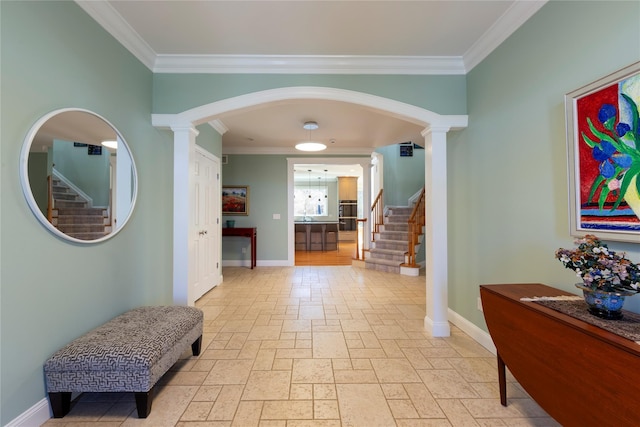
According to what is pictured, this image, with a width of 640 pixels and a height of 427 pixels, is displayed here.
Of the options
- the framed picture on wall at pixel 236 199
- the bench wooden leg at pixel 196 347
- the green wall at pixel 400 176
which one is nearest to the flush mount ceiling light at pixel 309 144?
the framed picture on wall at pixel 236 199

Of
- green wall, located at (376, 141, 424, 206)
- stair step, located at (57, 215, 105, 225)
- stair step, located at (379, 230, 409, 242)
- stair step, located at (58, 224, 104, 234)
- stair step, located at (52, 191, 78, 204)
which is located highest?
green wall, located at (376, 141, 424, 206)

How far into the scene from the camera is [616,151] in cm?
132

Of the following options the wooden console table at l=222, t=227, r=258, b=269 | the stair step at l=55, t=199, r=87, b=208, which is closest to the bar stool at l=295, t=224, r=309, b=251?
the wooden console table at l=222, t=227, r=258, b=269

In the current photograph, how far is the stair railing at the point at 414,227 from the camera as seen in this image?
542 cm

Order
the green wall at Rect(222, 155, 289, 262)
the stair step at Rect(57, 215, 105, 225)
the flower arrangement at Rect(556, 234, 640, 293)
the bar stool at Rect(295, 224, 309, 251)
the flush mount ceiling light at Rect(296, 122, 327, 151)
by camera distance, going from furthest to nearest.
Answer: the bar stool at Rect(295, 224, 309, 251), the green wall at Rect(222, 155, 289, 262), the flush mount ceiling light at Rect(296, 122, 327, 151), the stair step at Rect(57, 215, 105, 225), the flower arrangement at Rect(556, 234, 640, 293)

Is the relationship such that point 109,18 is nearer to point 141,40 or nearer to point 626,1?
point 141,40

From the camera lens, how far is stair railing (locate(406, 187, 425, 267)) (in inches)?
213

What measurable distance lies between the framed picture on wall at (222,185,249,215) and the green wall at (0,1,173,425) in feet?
11.5

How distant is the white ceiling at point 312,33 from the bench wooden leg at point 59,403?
2346mm

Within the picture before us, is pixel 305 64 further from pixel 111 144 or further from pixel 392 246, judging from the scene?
pixel 392 246

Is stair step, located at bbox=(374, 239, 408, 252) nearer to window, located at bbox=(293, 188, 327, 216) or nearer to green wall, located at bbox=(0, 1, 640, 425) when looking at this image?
green wall, located at bbox=(0, 1, 640, 425)

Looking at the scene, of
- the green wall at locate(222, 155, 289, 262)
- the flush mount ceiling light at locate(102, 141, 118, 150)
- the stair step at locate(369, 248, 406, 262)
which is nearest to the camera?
the flush mount ceiling light at locate(102, 141, 118, 150)

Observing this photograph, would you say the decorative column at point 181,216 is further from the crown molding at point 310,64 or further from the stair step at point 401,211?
the stair step at point 401,211

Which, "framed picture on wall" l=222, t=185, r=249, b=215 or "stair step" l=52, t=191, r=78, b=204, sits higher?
"framed picture on wall" l=222, t=185, r=249, b=215
